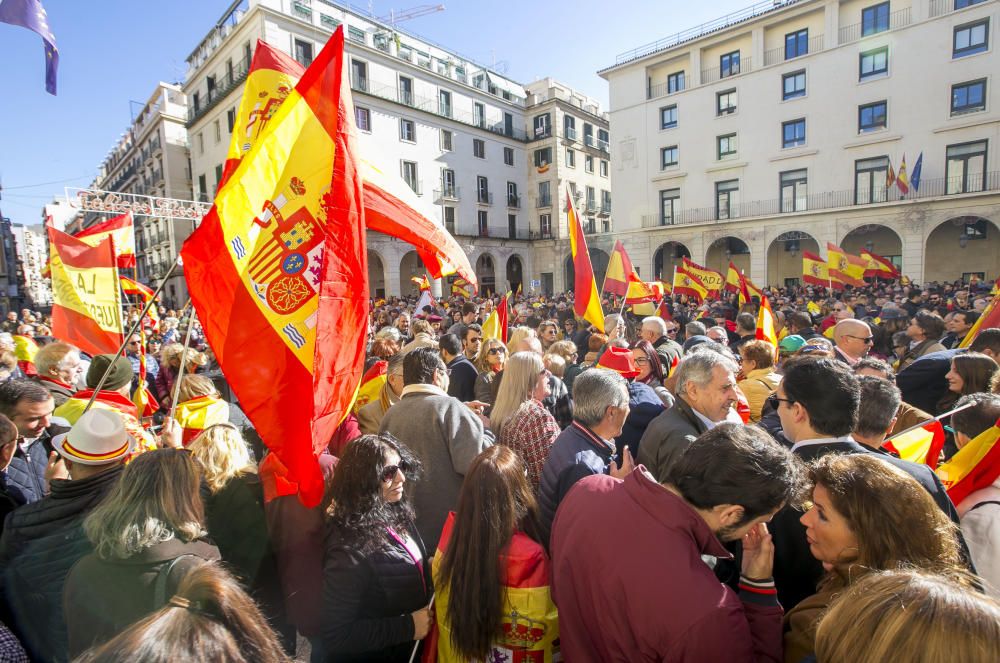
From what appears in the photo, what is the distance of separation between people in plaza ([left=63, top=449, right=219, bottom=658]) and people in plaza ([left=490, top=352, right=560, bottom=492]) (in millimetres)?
1621

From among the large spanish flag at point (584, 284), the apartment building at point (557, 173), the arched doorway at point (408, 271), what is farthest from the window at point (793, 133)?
the large spanish flag at point (584, 284)

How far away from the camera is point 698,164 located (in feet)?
93.4

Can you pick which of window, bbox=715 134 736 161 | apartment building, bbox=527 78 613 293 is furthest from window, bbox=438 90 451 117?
window, bbox=715 134 736 161

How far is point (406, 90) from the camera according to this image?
100.0 feet

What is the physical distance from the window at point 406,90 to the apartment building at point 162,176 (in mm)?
15336

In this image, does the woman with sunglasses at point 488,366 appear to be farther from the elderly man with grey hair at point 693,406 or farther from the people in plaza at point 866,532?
the people in plaza at point 866,532

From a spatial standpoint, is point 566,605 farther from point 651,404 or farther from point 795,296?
point 795,296

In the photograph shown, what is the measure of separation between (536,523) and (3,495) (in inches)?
100.0

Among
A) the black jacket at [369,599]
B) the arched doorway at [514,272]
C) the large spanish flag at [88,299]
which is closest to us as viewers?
the black jacket at [369,599]

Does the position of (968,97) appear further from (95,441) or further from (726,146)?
(95,441)

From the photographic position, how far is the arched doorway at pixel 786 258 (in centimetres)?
2659

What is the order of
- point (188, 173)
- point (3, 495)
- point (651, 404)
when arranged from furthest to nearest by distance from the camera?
point (188, 173)
point (651, 404)
point (3, 495)

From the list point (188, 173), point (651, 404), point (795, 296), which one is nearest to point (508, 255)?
point (795, 296)

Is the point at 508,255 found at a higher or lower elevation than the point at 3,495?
higher
